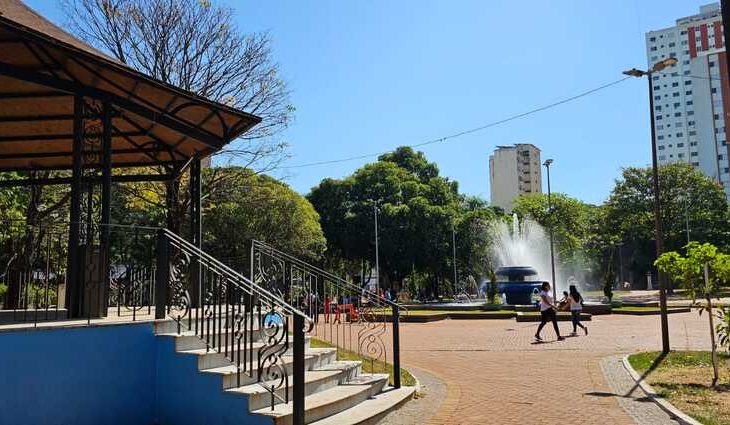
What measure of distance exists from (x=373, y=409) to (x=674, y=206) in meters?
55.9

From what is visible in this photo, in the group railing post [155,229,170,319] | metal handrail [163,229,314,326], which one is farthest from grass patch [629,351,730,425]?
railing post [155,229,170,319]

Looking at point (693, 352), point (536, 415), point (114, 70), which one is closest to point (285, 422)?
point (536, 415)

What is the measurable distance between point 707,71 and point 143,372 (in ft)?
393

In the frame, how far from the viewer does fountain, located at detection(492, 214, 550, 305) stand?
35.9 m

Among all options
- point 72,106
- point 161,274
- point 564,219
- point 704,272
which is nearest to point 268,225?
point 72,106

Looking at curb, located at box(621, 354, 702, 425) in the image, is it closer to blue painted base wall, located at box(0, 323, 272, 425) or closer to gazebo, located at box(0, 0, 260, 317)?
blue painted base wall, located at box(0, 323, 272, 425)

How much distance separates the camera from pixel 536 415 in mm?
8008

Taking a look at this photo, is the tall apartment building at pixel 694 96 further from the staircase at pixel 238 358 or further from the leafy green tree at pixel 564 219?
the staircase at pixel 238 358

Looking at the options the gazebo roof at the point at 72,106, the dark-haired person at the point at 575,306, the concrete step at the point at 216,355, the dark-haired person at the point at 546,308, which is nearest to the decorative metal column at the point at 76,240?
the gazebo roof at the point at 72,106

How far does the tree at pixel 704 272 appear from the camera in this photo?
9984 mm

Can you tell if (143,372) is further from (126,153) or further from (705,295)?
(705,295)

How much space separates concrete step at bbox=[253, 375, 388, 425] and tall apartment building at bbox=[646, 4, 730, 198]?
106673 mm

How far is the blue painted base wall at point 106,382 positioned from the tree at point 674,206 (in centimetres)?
5555

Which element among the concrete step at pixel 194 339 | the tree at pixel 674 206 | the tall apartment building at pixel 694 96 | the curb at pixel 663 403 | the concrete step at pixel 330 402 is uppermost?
the tall apartment building at pixel 694 96
